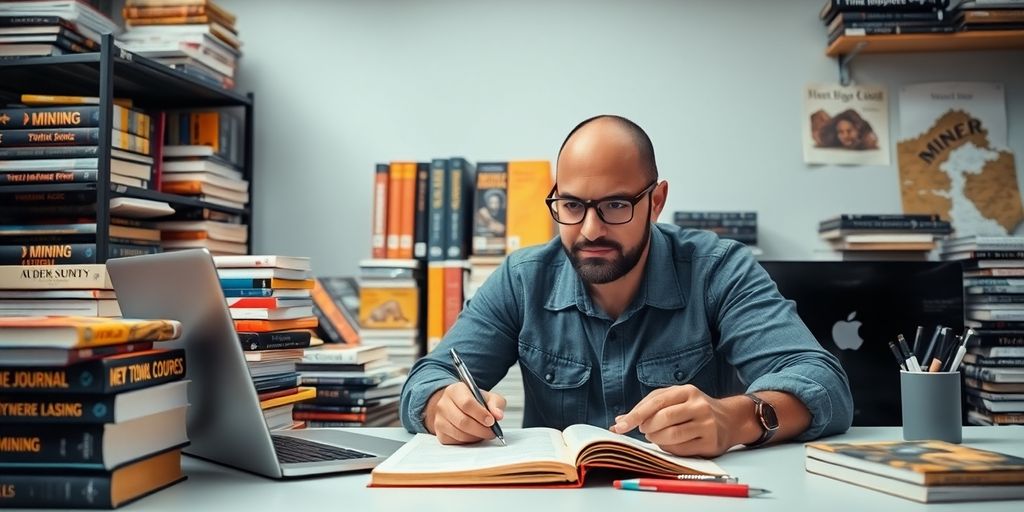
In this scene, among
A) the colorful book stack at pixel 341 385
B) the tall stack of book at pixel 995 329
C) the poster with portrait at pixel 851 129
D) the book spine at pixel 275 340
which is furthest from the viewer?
the poster with portrait at pixel 851 129

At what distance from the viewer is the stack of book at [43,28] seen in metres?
2.04

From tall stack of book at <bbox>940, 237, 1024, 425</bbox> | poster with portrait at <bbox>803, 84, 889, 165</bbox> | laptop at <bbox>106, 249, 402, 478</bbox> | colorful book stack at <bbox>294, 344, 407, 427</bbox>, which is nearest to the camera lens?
laptop at <bbox>106, 249, 402, 478</bbox>

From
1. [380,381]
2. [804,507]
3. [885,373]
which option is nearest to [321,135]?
[380,381]

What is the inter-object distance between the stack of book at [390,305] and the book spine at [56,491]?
5.23 ft

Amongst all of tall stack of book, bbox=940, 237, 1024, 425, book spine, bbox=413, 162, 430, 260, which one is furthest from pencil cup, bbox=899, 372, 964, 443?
book spine, bbox=413, 162, 430, 260

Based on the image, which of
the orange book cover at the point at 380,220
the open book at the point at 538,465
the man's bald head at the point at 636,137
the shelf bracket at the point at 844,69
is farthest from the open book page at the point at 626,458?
the shelf bracket at the point at 844,69

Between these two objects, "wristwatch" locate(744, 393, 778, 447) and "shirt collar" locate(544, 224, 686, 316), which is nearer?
"wristwatch" locate(744, 393, 778, 447)

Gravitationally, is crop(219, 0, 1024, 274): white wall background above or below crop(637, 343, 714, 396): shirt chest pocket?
above

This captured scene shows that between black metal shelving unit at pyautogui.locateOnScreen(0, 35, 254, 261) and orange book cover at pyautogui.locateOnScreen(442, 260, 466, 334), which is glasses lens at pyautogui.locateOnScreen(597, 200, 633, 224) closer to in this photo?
orange book cover at pyautogui.locateOnScreen(442, 260, 466, 334)

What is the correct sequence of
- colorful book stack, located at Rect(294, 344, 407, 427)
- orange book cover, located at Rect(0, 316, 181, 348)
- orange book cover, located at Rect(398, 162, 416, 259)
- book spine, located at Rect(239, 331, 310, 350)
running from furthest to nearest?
orange book cover, located at Rect(398, 162, 416, 259)
colorful book stack, located at Rect(294, 344, 407, 427)
book spine, located at Rect(239, 331, 310, 350)
orange book cover, located at Rect(0, 316, 181, 348)

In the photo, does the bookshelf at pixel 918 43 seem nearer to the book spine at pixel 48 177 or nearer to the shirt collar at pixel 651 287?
the shirt collar at pixel 651 287

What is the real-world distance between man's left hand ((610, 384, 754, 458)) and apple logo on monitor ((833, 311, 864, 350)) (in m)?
1.01

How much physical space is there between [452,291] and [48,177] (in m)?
1.11

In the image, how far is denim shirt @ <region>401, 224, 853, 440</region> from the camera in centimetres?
138
